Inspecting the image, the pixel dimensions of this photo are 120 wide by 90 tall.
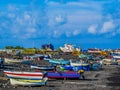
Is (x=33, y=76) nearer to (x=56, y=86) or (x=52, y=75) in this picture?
(x=56, y=86)

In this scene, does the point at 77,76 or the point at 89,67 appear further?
the point at 89,67

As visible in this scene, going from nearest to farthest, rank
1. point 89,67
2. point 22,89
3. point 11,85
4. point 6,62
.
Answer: point 22,89, point 11,85, point 89,67, point 6,62

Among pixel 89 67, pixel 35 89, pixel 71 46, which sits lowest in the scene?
pixel 35 89

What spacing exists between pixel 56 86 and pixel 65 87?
53.1 inches

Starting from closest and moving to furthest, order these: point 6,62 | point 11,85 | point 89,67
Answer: point 11,85
point 89,67
point 6,62

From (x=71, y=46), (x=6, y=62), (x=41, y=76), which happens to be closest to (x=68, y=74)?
(x=41, y=76)

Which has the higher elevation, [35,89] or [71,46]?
[71,46]

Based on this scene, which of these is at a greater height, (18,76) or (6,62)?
(6,62)

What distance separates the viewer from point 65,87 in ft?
147

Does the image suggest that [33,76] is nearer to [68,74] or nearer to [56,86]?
[56,86]

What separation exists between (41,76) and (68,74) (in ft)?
33.5

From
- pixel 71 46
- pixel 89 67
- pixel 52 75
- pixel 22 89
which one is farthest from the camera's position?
pixel 71 46

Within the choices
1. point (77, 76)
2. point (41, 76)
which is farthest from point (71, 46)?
point (41, 76)

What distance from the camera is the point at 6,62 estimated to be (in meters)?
88.9
